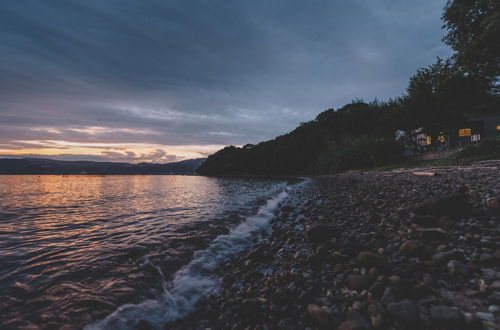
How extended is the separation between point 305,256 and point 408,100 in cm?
4122

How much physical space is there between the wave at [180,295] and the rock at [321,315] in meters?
2.08

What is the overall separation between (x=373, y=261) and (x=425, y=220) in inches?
98.4

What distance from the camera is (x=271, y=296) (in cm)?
339

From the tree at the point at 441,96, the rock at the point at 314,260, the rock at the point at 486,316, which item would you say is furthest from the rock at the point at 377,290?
the tree at the point at 441,96

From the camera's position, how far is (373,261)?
3.51 meters

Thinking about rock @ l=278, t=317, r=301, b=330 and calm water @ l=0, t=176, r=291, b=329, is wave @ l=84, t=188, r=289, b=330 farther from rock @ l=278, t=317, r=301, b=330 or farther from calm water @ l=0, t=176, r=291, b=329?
rock @ l=278, t=317, r=301, b=330

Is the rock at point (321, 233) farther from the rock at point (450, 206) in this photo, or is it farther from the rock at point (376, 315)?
Answer: the rock at point (376, 315)

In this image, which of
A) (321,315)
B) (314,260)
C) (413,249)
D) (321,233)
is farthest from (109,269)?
(413,249)

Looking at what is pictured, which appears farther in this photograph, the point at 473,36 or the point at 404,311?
the point at 473,36

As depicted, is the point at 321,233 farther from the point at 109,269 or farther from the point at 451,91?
the point at 451,91

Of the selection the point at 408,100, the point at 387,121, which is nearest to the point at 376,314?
the point at 408,100

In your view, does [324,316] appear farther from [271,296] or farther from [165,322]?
[165,322]

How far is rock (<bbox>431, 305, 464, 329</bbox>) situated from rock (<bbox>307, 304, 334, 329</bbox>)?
1007 mm

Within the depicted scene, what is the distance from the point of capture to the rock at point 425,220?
488 cm
